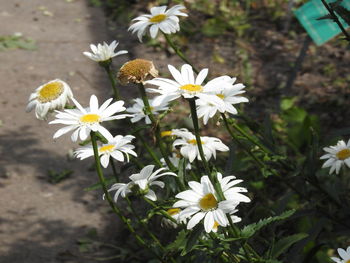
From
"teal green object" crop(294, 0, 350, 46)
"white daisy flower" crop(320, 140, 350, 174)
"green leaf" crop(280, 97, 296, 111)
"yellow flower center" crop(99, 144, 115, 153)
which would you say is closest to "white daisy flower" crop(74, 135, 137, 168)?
"yellow flower center" crop(99, 144, 115, 153)

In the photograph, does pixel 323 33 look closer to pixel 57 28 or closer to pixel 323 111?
pixel 323 111

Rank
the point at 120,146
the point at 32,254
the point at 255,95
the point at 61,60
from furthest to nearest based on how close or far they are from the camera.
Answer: the point at 61,60 < the point at 255,95 < the point at 32,254 < the point at 120,146

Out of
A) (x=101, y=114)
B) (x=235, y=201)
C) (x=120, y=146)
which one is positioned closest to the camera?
(x=235, y=201)

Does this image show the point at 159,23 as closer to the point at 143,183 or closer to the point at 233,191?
the point at 143,183

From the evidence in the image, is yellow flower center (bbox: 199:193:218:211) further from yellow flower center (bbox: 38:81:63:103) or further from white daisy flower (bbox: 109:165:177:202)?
yellow flower center (bbox: 38:81:63:103)

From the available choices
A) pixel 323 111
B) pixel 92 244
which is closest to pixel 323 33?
pixel 323 111

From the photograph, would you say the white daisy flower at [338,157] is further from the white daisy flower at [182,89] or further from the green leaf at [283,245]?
the white daisy flower at [182,89]
